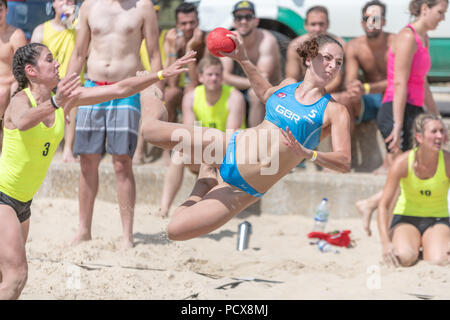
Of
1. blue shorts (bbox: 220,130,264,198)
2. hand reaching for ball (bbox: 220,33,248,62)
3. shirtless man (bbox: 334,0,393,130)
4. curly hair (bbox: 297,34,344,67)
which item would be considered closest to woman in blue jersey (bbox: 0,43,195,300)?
hand reaching for ball (bbox: 220,33,248,62)

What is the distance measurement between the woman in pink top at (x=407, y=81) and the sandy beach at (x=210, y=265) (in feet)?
2.36

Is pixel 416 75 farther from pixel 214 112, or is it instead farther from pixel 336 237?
pixel 214 112

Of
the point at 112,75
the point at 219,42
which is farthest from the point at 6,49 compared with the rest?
the point at 219,42

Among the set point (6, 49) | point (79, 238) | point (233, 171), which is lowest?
point (79, 238)

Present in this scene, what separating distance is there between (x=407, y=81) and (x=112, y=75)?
270 cm

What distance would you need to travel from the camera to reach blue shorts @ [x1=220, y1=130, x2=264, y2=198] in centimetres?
475

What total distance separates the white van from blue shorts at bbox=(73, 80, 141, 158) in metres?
2.07

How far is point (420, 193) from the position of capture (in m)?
6.48

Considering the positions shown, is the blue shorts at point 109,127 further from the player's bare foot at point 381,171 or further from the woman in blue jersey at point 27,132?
the player's bare foot at point 381,171

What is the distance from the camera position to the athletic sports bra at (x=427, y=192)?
21.1 ft

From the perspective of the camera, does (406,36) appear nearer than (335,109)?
No

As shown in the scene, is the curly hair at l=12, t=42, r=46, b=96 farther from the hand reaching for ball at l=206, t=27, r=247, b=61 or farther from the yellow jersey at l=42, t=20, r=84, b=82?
the yellow jersey at l=42, t=20, r=84, b=82
